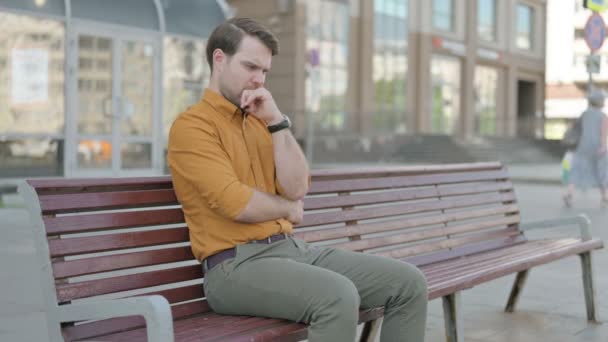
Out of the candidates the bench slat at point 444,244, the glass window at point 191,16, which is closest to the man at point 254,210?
the bench slat at point 444,244

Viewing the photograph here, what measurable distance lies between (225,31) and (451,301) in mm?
1642

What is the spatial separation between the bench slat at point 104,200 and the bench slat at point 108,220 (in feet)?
0.10

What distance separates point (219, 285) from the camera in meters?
2.95

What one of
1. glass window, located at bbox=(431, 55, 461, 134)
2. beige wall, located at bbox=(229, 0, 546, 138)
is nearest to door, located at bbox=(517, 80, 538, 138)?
beige wall, located at bbox=(229, 0, 546, 138)

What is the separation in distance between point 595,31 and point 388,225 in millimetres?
11085

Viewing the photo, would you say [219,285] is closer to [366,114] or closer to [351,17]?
[366,114]

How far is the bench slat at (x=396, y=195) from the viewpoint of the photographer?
3.90 metres

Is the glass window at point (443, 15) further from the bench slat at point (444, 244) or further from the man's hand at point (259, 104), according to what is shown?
the man's hand at point (259, 104)

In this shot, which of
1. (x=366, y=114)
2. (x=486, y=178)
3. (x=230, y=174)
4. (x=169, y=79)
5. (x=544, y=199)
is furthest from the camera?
(x=366, y=114)

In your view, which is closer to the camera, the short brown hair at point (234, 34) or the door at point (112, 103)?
the short brown hair at point (234, 34)

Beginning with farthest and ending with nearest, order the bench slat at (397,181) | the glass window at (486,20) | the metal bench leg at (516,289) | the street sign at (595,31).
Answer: the glass window at (486,20) < the street sign at (595,31) < the metal bench leg at (516,289) < the bench slat at (397,181)

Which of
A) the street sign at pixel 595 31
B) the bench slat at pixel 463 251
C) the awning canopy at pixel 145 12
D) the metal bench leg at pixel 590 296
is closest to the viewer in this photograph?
the bench slat at pixel 463 251

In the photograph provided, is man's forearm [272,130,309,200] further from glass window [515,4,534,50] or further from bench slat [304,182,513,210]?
glass window [515,4,534,50]

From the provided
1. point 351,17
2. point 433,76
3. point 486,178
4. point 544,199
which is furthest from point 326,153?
point 486,178
